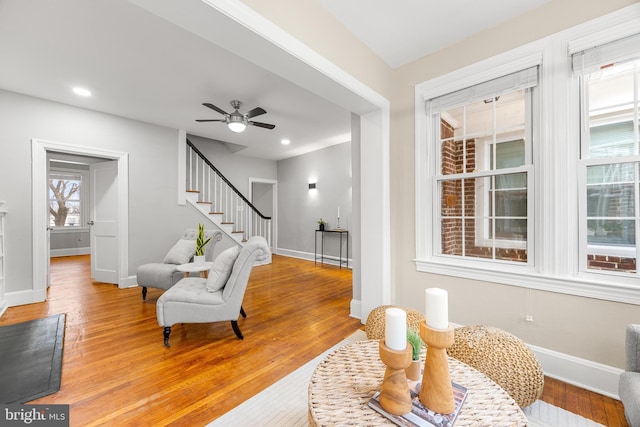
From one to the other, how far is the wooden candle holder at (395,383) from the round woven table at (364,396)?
0.18 feet

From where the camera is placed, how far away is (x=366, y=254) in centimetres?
290

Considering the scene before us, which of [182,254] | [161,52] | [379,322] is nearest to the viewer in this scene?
[379,322]

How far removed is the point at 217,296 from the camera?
8.32ft

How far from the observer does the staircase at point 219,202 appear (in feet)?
18.2

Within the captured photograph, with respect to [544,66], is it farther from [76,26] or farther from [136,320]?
[136,320]

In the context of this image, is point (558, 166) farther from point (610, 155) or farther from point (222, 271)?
point (222, 271)

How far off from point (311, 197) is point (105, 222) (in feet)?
13.8

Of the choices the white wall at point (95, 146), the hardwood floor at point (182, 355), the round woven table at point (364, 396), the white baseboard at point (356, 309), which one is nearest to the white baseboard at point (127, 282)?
the white wall at point (95, 146)

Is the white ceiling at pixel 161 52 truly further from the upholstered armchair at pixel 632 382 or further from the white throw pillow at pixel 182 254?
the upholstered armchair at pixel 632 382

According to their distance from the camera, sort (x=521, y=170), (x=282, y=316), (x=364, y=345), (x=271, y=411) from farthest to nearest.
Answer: (x=282, y=316) → (x=521, y=170) → (x=271, y=411) → (x=364, y=345)

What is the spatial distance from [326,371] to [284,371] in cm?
101

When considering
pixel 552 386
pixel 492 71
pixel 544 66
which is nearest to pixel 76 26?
pixel 492 71

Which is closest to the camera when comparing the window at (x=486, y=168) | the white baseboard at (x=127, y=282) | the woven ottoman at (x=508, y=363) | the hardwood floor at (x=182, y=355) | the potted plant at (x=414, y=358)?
the potted plant at (x=414, y=358)

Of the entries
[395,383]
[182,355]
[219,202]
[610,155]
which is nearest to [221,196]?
[219,202]
